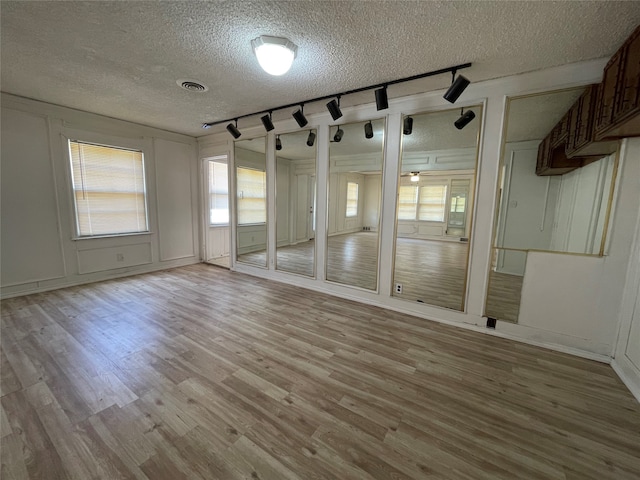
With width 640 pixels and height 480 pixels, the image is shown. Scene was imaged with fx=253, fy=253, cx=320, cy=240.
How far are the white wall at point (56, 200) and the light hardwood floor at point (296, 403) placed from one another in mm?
984

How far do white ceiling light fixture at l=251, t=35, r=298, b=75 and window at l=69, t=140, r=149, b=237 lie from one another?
365 cm

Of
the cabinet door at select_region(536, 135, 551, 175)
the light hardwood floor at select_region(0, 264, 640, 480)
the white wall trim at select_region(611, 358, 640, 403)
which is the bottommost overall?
the light hardwood floor at select_region(0, 264, 640, 480)

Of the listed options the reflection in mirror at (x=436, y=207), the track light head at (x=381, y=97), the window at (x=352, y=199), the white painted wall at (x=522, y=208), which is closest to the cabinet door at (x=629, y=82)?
the white painted wall at (x=522, y=208)

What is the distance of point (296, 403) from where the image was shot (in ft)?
5.77

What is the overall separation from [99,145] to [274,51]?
3.83 meters

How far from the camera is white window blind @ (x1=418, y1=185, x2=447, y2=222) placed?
7008 millimetres

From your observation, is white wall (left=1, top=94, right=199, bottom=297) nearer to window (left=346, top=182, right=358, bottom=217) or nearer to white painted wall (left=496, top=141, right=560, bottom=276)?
window (left=346, top=182, right=358, bottom=217)

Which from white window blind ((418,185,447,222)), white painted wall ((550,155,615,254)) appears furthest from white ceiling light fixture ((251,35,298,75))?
white window blind ((418,185,447,222))

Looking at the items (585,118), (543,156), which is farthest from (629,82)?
(543,156)

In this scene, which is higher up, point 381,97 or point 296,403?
point 381,97

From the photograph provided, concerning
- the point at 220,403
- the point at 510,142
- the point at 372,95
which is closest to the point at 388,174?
the point at 372,95

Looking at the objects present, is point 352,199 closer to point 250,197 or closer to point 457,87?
point 250,197

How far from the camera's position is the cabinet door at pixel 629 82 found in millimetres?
1548

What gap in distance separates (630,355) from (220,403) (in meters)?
3.24
